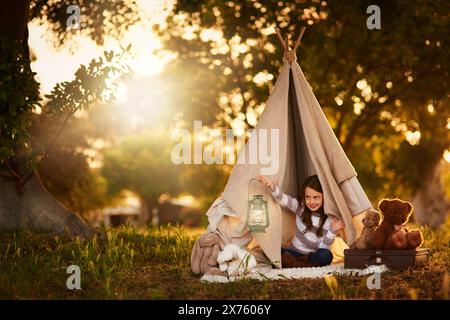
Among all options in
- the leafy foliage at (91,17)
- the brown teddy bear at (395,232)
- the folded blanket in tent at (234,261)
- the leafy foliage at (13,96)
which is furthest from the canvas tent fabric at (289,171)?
the leafy foliage at (91,17)

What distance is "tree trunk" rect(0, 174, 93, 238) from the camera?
10.0 m

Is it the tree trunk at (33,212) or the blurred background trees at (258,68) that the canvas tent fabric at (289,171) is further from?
the tree trunk at (33,212)

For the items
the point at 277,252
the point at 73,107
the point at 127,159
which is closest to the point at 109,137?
the point at 127,159

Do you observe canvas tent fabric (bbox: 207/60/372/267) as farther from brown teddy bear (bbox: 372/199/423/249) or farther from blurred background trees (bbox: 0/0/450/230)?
blurred background trees (bbox: 0/0/450/230)

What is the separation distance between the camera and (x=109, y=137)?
3023 centimetres

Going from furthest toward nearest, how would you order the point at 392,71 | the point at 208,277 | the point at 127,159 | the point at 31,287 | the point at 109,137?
the point at 127,159 < the point at 109,137 < the point at 392,71 < the point at 208,277 < the point at 31,287

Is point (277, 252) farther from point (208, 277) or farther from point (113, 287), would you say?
point (113, 287)

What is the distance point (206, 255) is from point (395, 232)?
206 cm

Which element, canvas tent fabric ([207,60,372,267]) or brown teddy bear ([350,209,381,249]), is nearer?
brown teddy bear ([350,209,381,249])

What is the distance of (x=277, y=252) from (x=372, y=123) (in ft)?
26.4

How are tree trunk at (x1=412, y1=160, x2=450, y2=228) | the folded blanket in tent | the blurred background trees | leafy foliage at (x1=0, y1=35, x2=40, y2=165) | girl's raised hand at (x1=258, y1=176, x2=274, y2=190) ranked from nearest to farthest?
the folded blanket in tent → girl's raised hand at (x1=258, y1=176, x2=274, y2=190) → leafy foliage at (x1=0, y1=35, x2=40, y2=165) → the blurred background trees → tree trunk at (x1=412, y1=160, x2=450, y2=228)

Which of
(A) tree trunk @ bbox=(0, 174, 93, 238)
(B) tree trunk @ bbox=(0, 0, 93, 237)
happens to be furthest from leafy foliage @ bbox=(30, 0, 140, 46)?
(A) tree trunk @ bbox=(0, 174, 93, 238)

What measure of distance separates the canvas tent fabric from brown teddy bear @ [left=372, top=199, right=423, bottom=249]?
0.64 m

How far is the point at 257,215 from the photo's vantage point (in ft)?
25.5
